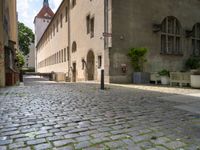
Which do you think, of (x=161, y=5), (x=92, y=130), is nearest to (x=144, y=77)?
(x=161, y=5)

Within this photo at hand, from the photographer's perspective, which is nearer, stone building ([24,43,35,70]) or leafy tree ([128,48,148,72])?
leafy tree ([128,48,148,72])

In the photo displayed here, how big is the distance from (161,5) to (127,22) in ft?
12.5

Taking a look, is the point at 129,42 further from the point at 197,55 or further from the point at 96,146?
the point at 96,146

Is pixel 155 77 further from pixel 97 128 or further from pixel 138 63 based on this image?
pixel 97 128

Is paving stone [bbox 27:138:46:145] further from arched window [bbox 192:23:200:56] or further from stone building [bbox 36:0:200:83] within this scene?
arched window [bbox 192:23:200:56]

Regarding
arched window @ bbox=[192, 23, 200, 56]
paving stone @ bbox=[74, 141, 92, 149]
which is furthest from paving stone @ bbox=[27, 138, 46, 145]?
arched window @ bbox=[192, 23, 200, 56]

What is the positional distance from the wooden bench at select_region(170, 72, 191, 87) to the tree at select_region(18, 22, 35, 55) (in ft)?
157

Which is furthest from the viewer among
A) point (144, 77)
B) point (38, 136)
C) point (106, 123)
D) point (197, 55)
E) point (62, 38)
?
point (62, 38)

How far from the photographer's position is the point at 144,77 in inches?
586

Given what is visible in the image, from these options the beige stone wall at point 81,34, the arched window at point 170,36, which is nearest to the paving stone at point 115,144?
the beige stone wall at point 81,34

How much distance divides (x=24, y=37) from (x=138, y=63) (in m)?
46.4

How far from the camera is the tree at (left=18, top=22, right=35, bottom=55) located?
54.1 m

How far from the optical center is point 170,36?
1772 cm

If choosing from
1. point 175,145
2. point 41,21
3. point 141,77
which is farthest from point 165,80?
point 41,21
